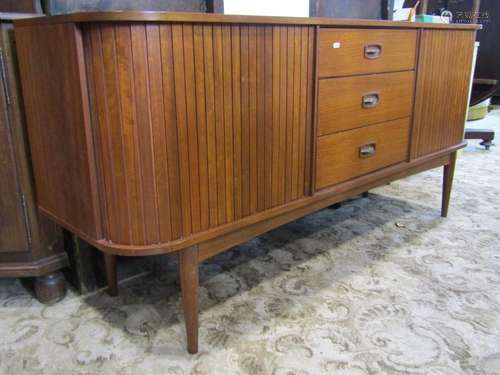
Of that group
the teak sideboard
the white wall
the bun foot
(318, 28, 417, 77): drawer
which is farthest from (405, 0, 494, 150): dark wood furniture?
the bun foot

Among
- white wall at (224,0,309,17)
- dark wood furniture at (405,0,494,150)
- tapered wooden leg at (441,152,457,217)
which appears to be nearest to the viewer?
white wall at (224,0,309,17)

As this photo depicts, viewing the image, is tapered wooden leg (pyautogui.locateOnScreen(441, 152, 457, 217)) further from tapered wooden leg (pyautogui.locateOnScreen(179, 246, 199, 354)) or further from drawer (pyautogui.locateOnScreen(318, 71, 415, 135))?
tapered wooden leg (pyautogui.locateOnScreen(179, 246, 199, 354))

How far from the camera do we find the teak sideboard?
93 cm

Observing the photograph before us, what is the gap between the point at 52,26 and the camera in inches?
39.1

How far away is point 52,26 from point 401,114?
1.16m

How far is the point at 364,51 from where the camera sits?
54.6 inches

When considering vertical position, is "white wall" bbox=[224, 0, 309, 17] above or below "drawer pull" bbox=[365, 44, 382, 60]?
above

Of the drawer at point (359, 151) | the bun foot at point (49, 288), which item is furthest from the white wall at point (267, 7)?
the bun foot at point (49, 288)

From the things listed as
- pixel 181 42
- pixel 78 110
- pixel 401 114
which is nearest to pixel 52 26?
pixel 78 110

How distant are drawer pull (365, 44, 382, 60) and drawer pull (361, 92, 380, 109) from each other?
0.38 feet

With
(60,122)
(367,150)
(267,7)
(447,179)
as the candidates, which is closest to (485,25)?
(447,179)

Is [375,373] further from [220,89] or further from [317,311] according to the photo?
[220,89]

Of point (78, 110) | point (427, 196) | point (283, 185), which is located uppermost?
point (78, 110)

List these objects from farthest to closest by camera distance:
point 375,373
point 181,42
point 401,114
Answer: point 401,114, point 375,373, point 181,42
